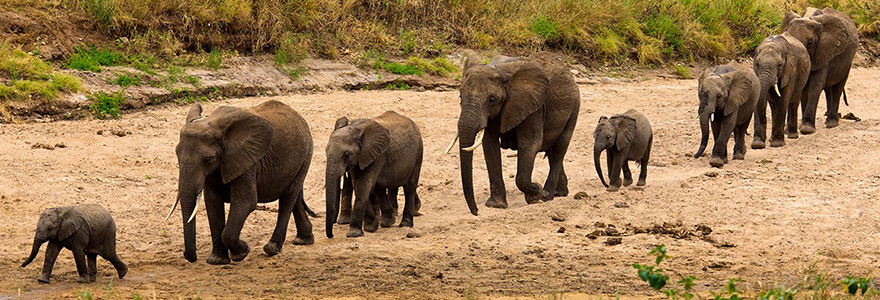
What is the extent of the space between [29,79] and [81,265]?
6.30 m

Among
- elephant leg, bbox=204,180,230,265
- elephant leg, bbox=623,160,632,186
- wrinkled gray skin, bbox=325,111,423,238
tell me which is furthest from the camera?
elephant leg, bbox=623,160,632,186

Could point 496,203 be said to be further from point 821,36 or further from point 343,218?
point 821,36

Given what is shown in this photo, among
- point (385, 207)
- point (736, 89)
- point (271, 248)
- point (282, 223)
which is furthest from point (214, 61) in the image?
point (271, 248)

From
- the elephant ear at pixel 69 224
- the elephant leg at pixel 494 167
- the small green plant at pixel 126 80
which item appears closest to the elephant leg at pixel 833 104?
the elephant leg at pixel 494 167

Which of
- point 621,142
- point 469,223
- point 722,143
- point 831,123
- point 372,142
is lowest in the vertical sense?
point 831,123

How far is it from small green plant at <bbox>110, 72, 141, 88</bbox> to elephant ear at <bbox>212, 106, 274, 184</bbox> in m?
6.39

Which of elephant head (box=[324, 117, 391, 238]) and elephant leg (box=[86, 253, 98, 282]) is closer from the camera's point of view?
elephant leg (box=[86, 253, 98, 282])

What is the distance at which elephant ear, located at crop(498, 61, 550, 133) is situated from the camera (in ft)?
39.6

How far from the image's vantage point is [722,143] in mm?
14883

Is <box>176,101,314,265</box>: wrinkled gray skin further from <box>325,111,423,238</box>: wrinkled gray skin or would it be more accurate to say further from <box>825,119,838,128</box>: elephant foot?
<box>825,119,838,128</box>: elephant foot

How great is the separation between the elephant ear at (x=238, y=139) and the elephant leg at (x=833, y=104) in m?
10.7

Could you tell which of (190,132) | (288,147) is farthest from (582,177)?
(190,132)

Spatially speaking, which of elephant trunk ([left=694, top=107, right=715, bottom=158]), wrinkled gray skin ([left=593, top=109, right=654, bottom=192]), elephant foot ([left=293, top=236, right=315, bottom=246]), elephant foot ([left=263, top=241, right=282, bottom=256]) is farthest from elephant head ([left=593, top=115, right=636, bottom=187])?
elephant foot ([left=263, top=241, right=282, bottom=256])

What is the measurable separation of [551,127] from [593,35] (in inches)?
353
